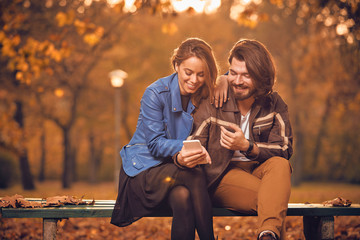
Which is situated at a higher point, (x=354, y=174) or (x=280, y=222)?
(x=280, y=222)

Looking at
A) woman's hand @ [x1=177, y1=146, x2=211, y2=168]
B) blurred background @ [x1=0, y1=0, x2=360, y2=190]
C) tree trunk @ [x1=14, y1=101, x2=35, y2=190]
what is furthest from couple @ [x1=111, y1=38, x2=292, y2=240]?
tree trunk @ [x1=14, y1=101, x2=35, y2=190]

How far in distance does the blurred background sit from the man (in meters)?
3.80

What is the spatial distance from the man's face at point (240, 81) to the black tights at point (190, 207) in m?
0.87

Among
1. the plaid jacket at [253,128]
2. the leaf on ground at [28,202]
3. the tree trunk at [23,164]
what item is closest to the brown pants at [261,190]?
the plaid jacket at [253,128]

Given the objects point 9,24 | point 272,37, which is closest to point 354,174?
point 272,37

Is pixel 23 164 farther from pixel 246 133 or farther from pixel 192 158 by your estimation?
pixel 192 158

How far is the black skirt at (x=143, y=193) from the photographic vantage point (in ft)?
11.2

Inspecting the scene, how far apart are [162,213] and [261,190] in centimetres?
81

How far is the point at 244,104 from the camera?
4.02m

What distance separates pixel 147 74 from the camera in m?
19.8

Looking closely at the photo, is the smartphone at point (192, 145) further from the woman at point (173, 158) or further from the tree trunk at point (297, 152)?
the tree trunk at point (297, 152)

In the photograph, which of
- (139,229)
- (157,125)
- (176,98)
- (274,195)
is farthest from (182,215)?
(139,229)

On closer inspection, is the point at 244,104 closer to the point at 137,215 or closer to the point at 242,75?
the point at 242,75

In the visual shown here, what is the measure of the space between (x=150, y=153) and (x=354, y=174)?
68.9 feet
